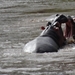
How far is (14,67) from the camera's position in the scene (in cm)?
1118

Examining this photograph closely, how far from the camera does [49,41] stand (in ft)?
43.7

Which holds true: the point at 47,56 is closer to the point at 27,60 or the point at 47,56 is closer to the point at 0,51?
the point at 27,60

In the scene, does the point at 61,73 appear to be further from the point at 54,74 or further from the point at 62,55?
the point at 62,55

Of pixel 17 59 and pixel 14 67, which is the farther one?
pixel 17 59

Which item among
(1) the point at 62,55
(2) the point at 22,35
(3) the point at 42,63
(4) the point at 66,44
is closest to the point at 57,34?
(4) the point at 66,44

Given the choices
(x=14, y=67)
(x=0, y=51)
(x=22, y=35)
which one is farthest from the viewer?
(x=22, y=35)

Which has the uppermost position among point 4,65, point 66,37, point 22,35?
point 4,65

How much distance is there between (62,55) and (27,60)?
1145mm

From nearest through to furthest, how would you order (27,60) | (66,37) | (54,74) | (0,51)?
(54,74), (27,60), (0,51), (66,37)

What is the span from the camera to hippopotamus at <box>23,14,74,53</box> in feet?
41.7

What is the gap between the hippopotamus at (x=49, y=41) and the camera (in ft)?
41.7

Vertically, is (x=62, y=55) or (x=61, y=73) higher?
(x=61, y=73)

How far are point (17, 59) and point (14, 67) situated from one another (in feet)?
3.85

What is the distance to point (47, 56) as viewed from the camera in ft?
40.5
